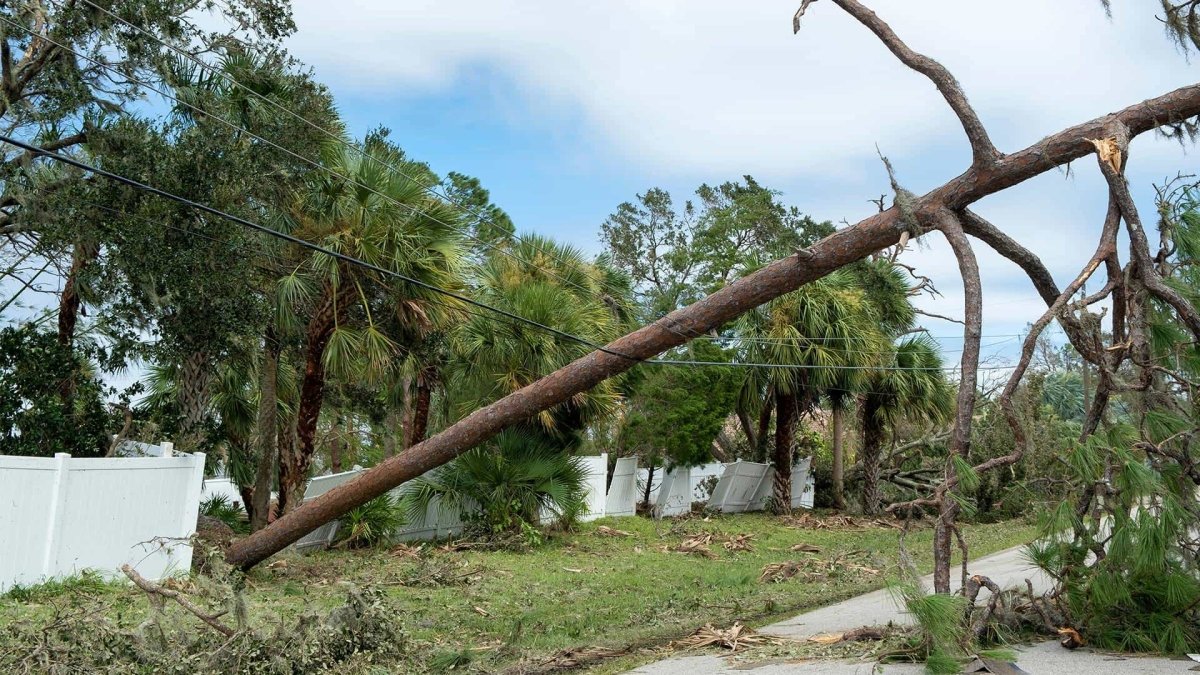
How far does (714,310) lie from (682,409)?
14203 mm

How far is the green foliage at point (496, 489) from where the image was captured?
58.3ft

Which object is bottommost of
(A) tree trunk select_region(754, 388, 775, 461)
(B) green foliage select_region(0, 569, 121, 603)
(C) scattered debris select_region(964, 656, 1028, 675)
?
(C) scattered debris select_region(964, 656, 1028, 675)

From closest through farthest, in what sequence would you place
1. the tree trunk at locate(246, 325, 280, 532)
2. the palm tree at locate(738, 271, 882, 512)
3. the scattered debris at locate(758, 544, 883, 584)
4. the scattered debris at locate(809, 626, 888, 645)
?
the scattered debris at locate(809, 626, 888, 645), the scattered debris at locate(758, 544, 883, 584), the tree trunk at locate(246, 325, 280, 532), the palm tree at locate(738, 271, 882, 512)

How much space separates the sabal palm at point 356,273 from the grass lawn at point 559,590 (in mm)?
2676

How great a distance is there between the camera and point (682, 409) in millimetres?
24500

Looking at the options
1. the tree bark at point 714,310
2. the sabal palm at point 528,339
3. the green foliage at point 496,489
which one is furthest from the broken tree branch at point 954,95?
the green foliage at point 496,489

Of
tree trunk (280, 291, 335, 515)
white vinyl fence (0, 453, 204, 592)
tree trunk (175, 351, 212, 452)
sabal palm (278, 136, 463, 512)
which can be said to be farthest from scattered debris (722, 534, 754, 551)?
white vinyl fence (0, 453, 204, 592)

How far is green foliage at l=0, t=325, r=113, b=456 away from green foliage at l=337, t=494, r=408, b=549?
14.0 feet

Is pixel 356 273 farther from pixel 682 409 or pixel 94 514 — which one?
pixel 682 409

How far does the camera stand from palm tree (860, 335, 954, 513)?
81.3 ft

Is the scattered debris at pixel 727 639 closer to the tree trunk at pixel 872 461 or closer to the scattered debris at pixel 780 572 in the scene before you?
the scattered debris at pixel 780 572

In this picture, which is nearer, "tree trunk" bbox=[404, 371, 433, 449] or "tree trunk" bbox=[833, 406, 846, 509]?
"tree trunk" bbox=[404, 371, 433, 449]

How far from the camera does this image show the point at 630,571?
1526 cm

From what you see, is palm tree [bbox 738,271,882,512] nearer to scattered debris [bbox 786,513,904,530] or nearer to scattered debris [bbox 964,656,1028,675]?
scattered debris [bbox 786,513,904,530]
